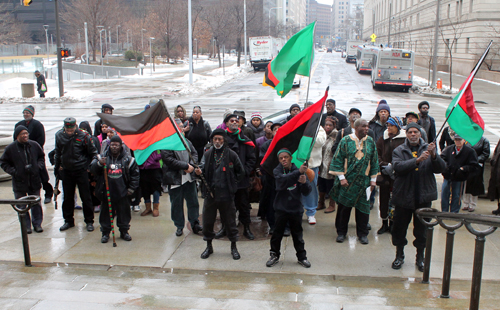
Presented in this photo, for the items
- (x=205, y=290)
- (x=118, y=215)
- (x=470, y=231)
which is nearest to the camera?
(x=470, y=231)

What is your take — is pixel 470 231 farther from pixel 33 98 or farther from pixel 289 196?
pixel 33 98

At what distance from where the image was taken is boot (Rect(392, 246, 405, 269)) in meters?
5.86

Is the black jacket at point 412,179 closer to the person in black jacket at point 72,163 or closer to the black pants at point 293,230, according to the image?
the black pants at point 293,230

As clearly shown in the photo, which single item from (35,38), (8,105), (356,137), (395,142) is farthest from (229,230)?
(35,38)

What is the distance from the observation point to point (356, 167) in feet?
21.1

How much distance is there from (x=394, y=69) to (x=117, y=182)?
29607mm

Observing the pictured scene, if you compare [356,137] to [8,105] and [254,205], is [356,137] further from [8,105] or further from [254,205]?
[8,105]

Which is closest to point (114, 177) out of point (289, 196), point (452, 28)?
point (289, 196)

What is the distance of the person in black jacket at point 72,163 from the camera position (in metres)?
7.21

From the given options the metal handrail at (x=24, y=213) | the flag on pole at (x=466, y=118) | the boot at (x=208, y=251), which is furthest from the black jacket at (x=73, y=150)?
the flag on pole at (x=466, y=118)

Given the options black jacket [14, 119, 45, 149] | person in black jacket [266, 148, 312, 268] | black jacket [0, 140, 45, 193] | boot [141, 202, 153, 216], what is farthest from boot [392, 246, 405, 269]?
black jacket [14, 119, 45, 149]

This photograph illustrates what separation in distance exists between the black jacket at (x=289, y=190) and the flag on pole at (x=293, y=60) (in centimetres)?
200

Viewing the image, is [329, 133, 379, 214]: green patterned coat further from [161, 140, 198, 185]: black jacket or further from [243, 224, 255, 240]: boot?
[161, 140, 198, 185]: black jacket

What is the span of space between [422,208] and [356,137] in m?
1.45
